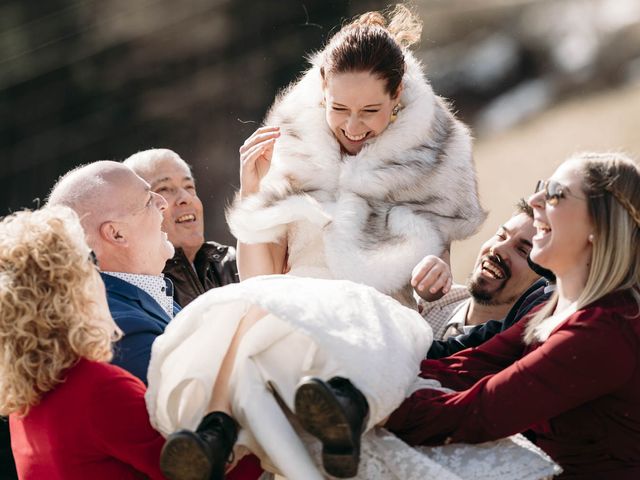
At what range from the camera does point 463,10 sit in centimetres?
670

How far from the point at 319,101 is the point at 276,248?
1.49ft

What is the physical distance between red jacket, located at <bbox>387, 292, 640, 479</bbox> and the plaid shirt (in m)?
0.87

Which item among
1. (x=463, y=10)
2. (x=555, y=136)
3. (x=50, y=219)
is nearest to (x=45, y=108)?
(x=463, y=10)

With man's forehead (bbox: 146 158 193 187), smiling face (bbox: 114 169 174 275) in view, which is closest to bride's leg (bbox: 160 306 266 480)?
smiling face (bbox: 114 169 174 275)

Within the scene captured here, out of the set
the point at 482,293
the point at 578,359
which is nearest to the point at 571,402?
the point at 578,359

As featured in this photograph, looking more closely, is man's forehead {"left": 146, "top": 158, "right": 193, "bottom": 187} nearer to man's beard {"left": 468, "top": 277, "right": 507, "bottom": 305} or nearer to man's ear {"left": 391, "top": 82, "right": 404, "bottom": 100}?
man's ear {"left": 391, "top": 82, "right": 404, "bottom": 100}

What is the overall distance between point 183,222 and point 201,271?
18cm

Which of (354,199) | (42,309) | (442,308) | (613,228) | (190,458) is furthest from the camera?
(442,308)

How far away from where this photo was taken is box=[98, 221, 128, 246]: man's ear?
263 centimetres

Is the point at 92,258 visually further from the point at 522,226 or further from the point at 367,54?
the point at 522,226

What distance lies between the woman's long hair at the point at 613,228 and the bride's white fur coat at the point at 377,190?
809 millimetres

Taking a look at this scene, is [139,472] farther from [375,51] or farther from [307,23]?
[307,23]

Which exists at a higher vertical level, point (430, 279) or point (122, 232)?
point (122, 232)

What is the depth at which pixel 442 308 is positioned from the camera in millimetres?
3229
